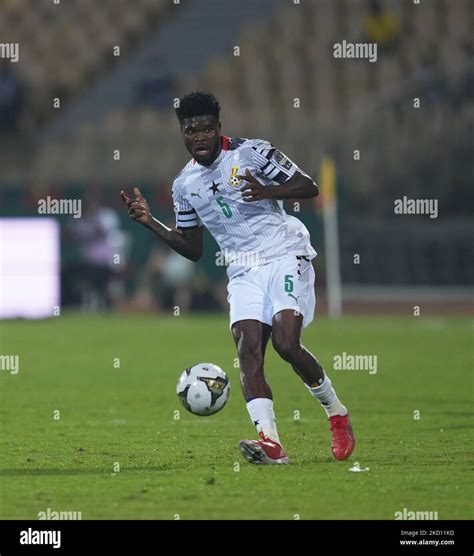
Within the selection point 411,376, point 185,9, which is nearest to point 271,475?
point 411,376

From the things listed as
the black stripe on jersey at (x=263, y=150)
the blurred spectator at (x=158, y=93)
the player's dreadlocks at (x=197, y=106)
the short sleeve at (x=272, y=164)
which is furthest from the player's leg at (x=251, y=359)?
the blurred spectator at (x=158, y=93)

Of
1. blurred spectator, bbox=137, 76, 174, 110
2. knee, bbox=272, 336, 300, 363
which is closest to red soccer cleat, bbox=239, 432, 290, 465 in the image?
knee, bbox=272, 336, 300, 363

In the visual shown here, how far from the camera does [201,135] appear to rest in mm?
9859

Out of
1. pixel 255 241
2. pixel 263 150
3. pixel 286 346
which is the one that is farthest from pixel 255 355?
pixel 263 150

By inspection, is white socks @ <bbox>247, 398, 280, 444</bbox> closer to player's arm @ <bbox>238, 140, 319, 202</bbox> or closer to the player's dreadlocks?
player's arm @ <bbox>238, 140, 319, 202</bbox>

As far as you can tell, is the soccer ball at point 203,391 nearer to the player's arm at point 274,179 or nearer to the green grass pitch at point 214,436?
the green grass pitch at point 214,436

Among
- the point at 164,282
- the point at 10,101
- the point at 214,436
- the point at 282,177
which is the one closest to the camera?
the point at 282,177

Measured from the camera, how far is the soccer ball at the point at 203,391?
10.3 metres

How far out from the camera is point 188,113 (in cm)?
977

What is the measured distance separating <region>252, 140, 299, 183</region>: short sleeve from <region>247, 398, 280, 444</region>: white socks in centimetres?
157

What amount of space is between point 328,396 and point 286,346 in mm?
669

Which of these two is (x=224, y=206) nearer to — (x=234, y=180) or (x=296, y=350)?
(x=234, y=180)

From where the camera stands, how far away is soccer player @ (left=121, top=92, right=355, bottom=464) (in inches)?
385

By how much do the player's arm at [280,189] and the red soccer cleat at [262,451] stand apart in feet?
5.39
